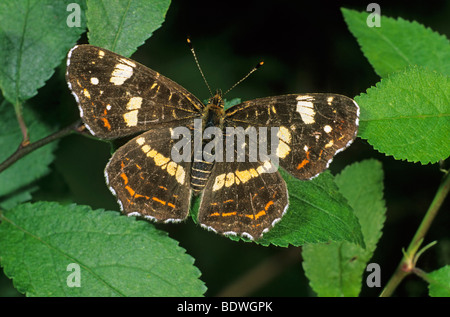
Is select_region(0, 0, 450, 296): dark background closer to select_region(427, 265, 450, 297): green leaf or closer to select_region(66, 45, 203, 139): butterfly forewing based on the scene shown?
select_region(427, 265, 450, 297): green leaf

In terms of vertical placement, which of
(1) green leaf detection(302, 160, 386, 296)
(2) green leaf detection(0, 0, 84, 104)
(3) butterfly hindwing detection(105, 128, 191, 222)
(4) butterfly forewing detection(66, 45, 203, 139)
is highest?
(2) green leaf detection(0, 0, 84, 104)

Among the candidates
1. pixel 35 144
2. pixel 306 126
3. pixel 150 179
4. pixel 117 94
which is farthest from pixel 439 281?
pixel 35 144

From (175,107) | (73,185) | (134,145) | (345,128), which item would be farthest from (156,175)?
(73,185)

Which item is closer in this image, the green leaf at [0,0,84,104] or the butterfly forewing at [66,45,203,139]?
the butterfly forewing at [66,45,203,139]

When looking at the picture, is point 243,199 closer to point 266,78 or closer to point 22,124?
point 22,124

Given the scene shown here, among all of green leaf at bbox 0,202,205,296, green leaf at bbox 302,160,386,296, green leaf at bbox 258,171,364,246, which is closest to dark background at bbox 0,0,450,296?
green leaf at bbox 302,160,386,296

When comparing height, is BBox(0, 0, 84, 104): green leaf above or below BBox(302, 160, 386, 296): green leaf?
above

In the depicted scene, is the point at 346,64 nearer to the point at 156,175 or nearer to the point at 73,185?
the point at 156,175
